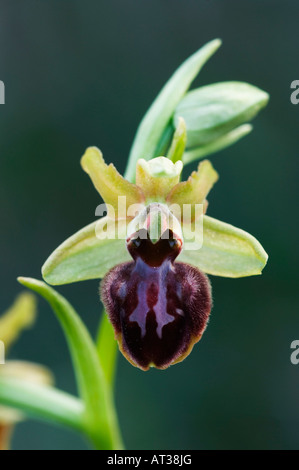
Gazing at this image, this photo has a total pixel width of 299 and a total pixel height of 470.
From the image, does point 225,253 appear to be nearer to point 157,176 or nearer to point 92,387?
point 157,176

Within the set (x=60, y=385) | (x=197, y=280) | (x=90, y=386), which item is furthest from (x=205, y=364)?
(x=197, y=280)

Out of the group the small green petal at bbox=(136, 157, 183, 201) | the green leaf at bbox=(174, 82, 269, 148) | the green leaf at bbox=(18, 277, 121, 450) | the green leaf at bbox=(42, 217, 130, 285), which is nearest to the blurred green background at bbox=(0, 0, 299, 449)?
the green leaf at bbox=(18, 277, 121, 450)

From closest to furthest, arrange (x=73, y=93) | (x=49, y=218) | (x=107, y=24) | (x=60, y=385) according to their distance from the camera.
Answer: (x=60, y=385), (x=49, y=218), (x=73, y=93), (x=107, y=24)

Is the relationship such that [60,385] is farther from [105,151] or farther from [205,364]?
[105,151]

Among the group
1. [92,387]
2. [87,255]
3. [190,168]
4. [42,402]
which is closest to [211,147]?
[87,255]

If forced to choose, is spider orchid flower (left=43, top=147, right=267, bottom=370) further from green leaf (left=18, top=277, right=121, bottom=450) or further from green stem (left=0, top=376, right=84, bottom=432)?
green stem (left=0, top=376, right=84, bottom=432)

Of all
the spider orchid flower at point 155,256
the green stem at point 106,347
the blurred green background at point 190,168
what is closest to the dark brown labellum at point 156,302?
the spider orchid flower at point 155,256
